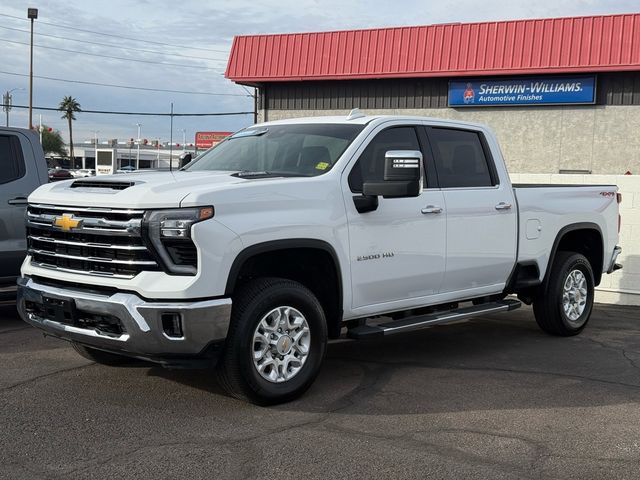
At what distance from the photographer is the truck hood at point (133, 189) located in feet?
16.0

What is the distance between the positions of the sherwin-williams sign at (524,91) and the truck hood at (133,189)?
17.3 m

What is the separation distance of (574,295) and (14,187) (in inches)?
235

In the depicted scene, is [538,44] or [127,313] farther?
[538,44]

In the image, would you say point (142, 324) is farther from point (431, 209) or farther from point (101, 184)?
point (431, 209)

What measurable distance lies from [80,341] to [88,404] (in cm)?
47

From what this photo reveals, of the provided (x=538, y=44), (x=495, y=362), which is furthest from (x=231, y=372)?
(x=538, y=44)

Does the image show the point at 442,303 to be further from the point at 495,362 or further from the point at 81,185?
the point at 81,185

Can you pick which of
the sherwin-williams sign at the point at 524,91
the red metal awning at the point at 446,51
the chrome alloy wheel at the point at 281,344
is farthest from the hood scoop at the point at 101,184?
the sherwin-williams sign at the point at 524,91

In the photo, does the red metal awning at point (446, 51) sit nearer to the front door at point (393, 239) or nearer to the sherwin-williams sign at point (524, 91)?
the sherwin-williams sign at point (524, 91)

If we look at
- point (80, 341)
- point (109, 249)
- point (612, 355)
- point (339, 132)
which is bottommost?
point (612, 355)

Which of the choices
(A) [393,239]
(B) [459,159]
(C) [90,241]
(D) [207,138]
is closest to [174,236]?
(C) [90,241]

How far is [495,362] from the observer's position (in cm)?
687

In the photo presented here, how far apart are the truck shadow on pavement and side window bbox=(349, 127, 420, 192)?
1547 mm

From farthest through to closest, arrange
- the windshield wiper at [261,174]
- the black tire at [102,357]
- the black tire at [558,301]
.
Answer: the black tire at [558,301] < the black tire at [102,357] < the windshield wiper at [261,174]
